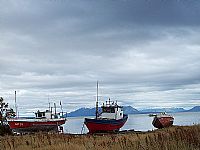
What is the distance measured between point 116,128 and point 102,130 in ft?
8.62

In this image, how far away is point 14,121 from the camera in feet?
165

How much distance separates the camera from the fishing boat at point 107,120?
1880 inches

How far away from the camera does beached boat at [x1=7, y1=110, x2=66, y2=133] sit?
50250mm

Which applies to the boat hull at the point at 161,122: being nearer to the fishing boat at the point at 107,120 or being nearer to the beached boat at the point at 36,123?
the fishing boat at the point at 107,120

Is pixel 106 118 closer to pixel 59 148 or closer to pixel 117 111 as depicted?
pixel 117 111

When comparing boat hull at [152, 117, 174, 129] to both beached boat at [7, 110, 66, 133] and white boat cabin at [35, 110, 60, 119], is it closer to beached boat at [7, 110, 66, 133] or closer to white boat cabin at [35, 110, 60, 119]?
beached boat at [7, 110, 66, 133]

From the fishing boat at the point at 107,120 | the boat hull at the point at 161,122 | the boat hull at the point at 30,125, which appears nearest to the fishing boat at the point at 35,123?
the boat hull at the point at 30,125

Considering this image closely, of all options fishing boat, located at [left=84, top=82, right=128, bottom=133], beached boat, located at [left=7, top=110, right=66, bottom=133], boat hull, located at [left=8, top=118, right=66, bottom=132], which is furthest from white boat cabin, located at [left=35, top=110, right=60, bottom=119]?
fishing boat, located at [left=84, top=82, right=128, bottom=133]

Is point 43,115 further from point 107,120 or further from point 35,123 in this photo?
point 107,120

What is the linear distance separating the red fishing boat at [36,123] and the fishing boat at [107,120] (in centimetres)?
706

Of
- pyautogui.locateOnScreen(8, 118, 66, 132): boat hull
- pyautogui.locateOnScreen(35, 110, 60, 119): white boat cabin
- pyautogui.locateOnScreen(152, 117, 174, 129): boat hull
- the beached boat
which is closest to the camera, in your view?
pyautogui.locateOnScreen(8, 118, 66, 132): boat hull

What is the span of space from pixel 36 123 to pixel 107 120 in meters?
11.4

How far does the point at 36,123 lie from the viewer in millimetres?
52094

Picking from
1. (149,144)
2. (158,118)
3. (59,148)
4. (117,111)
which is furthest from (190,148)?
(158,118)
